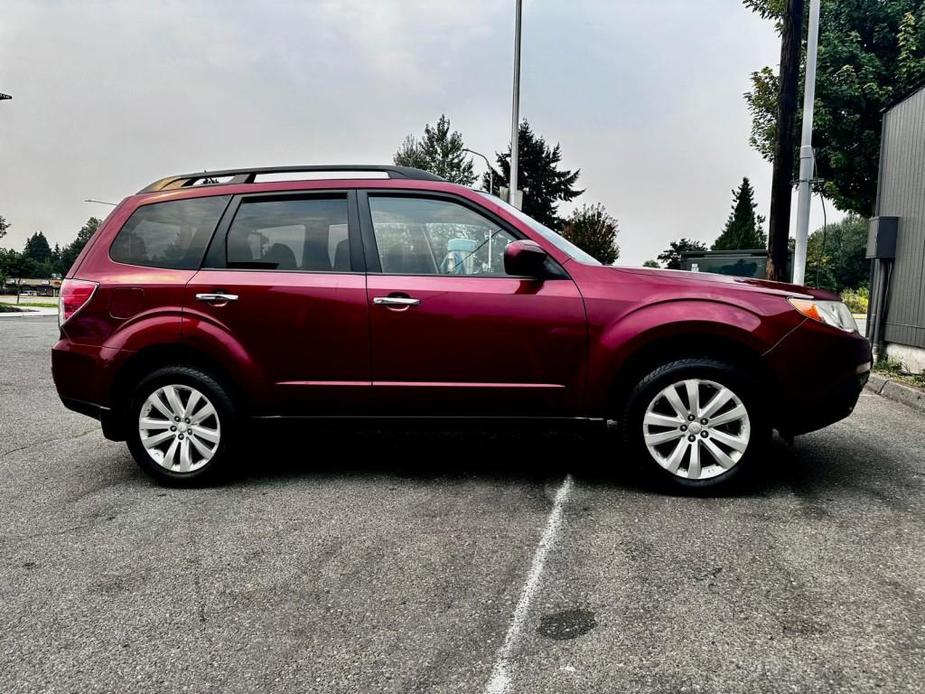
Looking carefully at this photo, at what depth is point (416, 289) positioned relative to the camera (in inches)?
170

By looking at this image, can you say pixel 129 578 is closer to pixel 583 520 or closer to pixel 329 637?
pixel 329 637

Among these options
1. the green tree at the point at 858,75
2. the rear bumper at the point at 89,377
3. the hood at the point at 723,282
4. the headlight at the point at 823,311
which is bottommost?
the rear bumper at the point at 89,377

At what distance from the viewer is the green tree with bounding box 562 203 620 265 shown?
5288cm

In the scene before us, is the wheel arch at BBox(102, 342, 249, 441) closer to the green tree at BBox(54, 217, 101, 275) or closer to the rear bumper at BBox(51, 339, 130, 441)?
the rear bumper at BBox(51, 339, 130, 441)

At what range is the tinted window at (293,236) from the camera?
4500 millimetres

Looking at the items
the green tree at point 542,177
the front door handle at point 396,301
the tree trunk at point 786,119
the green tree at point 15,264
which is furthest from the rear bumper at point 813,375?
the green tree at point 15,264

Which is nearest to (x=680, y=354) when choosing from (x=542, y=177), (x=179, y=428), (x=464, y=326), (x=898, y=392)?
(x=464, y=326)

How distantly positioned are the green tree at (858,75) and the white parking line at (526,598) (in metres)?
27.4

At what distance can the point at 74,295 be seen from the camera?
4.56 meters

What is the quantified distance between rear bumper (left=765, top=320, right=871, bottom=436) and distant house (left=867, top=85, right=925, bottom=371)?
5.75 m

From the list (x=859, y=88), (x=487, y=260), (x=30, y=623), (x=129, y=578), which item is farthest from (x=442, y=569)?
(x=859, y=88)

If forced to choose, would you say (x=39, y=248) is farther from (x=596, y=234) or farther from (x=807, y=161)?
(x=807, y=161)

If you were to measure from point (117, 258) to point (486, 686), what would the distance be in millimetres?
3678

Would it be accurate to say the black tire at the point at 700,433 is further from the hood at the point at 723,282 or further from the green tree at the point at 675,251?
the green tree at the point at 675,251
